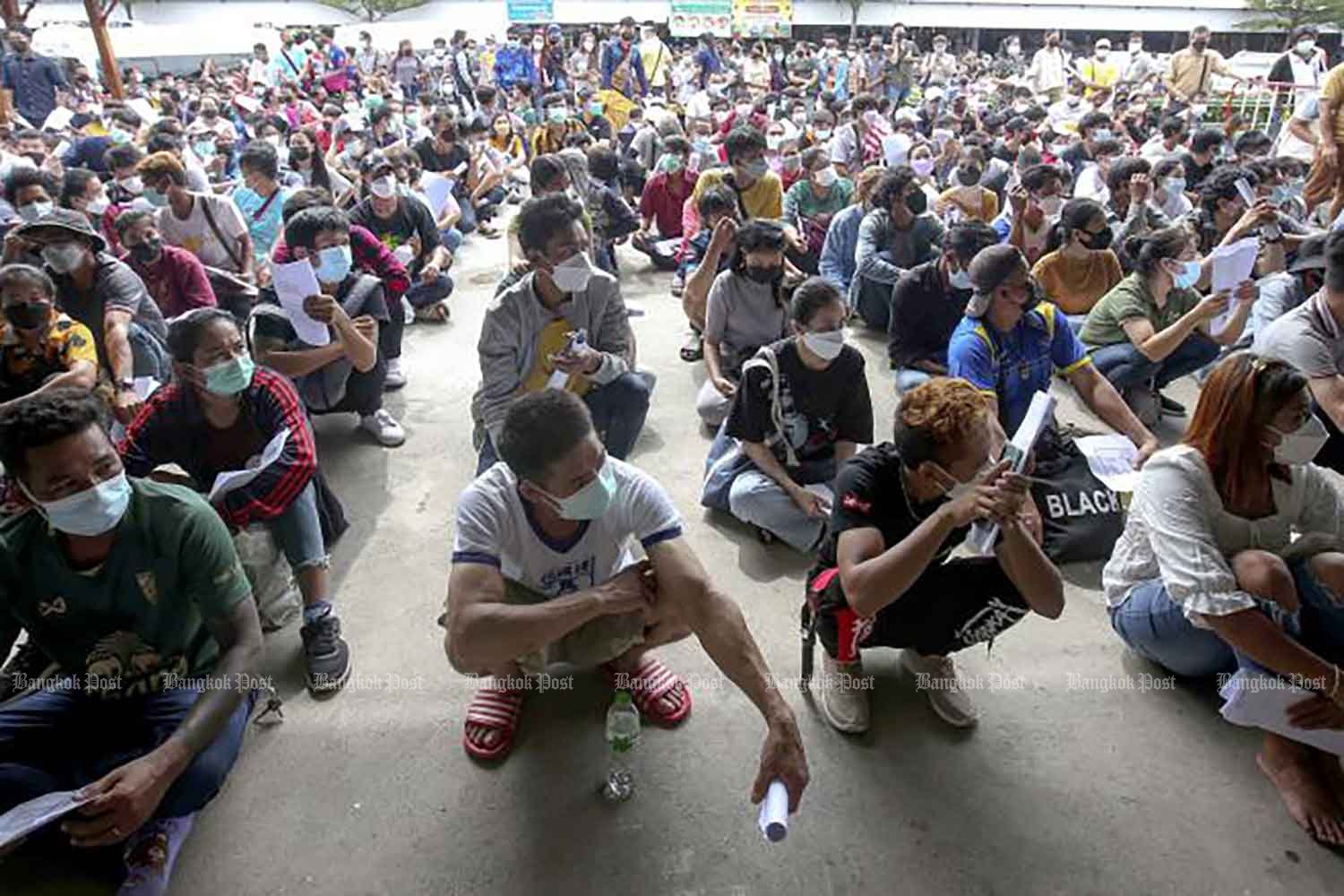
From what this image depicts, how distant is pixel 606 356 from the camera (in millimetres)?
3496

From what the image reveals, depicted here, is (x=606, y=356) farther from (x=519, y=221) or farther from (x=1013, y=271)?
(x=1013, y=271)

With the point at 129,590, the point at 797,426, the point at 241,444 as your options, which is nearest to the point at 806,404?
the point at 797,426

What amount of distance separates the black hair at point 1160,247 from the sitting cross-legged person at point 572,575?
3.07 m

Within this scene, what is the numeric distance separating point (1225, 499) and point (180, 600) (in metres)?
2.74

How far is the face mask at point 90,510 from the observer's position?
1.87 metres

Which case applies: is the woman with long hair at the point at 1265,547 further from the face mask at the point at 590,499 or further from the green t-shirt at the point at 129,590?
the green t-shirt at the point at 129,590

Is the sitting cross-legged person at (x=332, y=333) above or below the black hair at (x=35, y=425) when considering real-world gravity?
below

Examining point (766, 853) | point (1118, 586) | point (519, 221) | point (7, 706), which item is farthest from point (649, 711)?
point (519, 221)

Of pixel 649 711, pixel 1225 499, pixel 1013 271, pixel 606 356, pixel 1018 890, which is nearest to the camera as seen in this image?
pixel 1018 890

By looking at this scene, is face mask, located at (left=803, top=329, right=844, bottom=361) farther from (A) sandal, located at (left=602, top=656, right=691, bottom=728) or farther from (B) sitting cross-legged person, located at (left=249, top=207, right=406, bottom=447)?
(B) sitting cross-legged person, located at (left=249, top=207, right=406, bottom=447)

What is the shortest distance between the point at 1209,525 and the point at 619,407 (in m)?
2.35

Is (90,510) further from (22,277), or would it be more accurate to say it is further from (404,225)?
(404,225)

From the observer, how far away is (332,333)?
3.81 metres

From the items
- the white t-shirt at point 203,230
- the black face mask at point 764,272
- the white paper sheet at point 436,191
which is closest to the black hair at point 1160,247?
the black face mask at point 764,272
